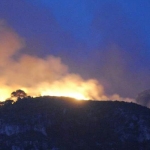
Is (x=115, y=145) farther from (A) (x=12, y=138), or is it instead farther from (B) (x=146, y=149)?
(A) (x=12, y=138)

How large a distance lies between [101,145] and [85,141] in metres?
6.36

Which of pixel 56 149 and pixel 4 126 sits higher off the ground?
pixel 4 126

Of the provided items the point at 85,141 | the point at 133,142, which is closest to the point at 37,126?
the point at 85,141

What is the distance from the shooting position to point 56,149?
607 feet

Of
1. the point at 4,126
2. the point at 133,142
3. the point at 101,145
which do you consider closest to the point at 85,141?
the point at 101,145

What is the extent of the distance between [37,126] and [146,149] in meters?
42.4

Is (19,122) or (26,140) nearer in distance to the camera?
(26,140)

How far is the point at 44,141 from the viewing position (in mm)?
188375

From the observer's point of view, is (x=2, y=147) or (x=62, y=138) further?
(x=62, y=138)

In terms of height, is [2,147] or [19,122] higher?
[19,122]

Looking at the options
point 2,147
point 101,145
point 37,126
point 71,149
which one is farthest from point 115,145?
point 2,147

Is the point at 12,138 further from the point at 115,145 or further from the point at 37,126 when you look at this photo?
the point at 115,145

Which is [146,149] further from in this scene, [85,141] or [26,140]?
[26,140]

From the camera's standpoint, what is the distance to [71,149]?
18850 centimetres
